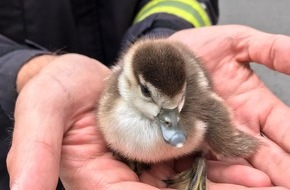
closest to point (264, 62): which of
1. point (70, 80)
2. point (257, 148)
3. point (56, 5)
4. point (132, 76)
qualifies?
point (257, 148)

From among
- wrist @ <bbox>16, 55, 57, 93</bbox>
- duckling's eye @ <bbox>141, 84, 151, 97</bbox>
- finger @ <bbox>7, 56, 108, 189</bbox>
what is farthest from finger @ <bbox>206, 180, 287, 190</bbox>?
wrist @ <bbox>16, 55, 57, 93</bbox>

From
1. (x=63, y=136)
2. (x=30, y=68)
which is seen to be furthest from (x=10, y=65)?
(x=63, y=136)

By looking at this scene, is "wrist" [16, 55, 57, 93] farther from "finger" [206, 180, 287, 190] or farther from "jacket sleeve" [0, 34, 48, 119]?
"finger" [206, 180, 287, 190]

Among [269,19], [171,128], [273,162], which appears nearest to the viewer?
[171,128]

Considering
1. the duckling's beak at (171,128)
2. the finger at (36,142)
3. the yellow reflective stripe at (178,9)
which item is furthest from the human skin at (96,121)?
the yellow reflective stripe at (178,9)

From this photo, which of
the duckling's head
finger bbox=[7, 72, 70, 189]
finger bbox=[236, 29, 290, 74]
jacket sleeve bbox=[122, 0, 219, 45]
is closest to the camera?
finger bbox=[7, 72, 70, 189]

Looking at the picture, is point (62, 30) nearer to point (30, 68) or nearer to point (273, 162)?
point (30, 68)

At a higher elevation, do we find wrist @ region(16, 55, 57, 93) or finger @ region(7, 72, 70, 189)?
finger @ region(7, 72, 70, 189)
